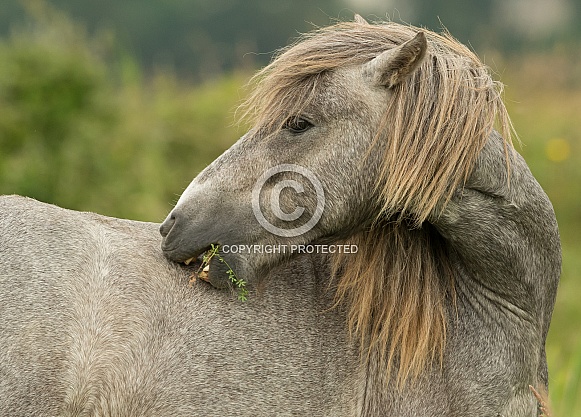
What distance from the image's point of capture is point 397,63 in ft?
10.7

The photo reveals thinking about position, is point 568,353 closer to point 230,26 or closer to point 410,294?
point 410,294

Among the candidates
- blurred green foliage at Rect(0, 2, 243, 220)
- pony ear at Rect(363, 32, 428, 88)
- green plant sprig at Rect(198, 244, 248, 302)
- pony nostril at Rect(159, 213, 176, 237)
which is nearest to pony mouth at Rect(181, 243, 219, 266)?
green plant sprig at Rect(198, 244, 248, 302)

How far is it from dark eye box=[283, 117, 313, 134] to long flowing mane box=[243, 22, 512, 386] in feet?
0.11

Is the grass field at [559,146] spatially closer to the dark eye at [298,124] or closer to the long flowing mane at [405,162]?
the long flowing mane at [405,162]

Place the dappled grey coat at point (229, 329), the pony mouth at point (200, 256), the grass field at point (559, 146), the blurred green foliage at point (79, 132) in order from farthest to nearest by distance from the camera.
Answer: the grass field at point (559, 146) < the blurred green foliage at point (79, 132) < the pony mouth at point (200, 256) < the dappled grey coat at point (229, 329)

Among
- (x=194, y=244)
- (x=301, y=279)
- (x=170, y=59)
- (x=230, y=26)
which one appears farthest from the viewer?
(x=230, y=26)

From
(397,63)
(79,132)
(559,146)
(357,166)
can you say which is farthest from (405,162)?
(559,146)

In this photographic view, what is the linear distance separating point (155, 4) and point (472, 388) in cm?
2079

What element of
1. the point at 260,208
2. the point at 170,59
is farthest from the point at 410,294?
the point at 170,59

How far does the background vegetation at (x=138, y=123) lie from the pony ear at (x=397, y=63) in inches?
96.6

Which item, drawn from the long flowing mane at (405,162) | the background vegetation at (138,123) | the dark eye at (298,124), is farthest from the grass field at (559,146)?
the dark eye at (298,124)

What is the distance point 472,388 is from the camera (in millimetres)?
3385

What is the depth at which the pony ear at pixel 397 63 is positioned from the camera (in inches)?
126

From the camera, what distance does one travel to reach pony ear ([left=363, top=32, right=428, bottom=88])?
10.5 ft
